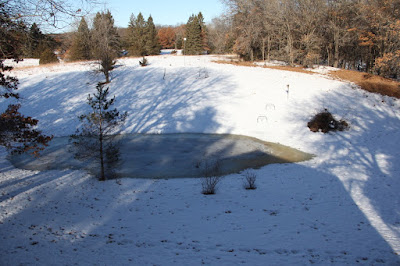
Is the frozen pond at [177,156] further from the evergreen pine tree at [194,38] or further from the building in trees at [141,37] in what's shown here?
the evergreen pine tree at [194,38]

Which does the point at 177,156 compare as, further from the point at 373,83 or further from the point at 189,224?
the point at 373,83

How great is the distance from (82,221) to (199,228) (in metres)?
3.12

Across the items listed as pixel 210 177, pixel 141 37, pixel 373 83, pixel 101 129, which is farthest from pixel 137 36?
pixel 210 177

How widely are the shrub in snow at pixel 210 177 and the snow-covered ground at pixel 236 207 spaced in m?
0.28

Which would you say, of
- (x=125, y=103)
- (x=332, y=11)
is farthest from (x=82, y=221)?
(x=332, y=11)

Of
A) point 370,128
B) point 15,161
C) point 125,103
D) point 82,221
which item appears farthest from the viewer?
point 125,103

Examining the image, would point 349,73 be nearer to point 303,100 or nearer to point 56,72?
point 303,100

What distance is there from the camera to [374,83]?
78.0 feet

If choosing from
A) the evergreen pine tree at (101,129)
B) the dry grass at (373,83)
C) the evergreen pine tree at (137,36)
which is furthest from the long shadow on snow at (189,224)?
the evergreen pine tree at (137,36)

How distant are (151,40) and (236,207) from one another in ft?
189

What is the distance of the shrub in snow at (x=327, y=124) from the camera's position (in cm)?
1708

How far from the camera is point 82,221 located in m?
7.04

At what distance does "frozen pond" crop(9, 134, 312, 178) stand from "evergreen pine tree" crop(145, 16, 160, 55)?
45.6 metres

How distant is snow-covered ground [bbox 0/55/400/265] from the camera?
5.41m
